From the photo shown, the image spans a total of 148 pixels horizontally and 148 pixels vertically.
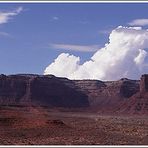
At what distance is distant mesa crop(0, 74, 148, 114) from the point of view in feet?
492

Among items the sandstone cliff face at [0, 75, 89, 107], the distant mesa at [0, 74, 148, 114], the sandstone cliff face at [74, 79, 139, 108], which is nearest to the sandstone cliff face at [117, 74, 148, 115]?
the distant mesa at [0, 74, 148, 114]

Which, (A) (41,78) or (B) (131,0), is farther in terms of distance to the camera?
(A) (41,78)

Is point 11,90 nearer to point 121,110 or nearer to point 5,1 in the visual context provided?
point 121,110

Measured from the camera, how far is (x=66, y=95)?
589 feet

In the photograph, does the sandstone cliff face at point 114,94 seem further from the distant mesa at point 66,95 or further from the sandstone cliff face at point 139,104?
the sandstone cliff face at point 139,104

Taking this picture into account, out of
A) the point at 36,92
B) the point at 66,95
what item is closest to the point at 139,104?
the point at 36,92

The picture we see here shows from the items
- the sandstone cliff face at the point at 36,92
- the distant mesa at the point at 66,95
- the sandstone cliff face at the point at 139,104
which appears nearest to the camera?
the sandstone cliff face at the point at 139,104

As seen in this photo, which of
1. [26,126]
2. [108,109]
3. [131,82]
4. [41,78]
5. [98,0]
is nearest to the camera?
[98,0]

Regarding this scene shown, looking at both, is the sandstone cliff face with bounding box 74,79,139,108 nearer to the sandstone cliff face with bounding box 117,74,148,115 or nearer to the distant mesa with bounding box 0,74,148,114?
the distant mesa with bounding box 0,74,148,114

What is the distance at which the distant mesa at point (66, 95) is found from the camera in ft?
492

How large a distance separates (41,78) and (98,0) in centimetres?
15140

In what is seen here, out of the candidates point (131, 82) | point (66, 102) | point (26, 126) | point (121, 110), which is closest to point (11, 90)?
point (66, 102)

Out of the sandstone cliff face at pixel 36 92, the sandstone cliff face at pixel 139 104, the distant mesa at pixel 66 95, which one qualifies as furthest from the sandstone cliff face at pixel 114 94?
the sandstone cliff face at pixel 139 104

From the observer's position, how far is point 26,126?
50.5m
